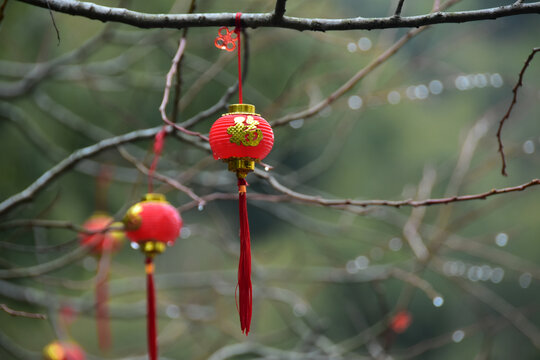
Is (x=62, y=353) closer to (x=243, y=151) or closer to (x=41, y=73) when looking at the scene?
(x=41, y=73)

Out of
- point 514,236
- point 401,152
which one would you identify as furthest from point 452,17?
point 401,152

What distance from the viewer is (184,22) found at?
54 centimetres

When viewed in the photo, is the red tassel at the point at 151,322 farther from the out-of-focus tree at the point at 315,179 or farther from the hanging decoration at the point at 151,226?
the out-of-focus tree at the point at 315,179

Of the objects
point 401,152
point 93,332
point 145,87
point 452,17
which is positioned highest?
point 401,152

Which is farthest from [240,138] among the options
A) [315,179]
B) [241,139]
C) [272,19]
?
[315,179]

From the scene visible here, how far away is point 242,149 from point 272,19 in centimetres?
14

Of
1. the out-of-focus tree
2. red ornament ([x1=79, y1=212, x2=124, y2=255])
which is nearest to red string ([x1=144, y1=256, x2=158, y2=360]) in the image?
red ornament ([x1=79, y1=212, x2=124, y2=255])

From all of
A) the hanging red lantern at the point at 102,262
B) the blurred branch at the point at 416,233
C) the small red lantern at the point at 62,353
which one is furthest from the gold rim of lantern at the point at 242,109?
the small red lantern at the point at 62,353

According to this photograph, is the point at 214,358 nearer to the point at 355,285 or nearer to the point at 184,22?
the point at 184,22

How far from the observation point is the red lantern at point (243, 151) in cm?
60

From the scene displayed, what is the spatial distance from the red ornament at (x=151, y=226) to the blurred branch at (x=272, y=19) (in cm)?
29

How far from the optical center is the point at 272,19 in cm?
53

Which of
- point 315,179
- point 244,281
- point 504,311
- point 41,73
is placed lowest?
point 244,281

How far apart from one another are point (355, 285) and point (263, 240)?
435 millimetres
